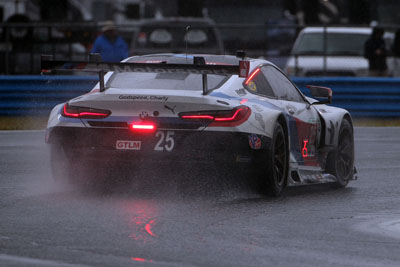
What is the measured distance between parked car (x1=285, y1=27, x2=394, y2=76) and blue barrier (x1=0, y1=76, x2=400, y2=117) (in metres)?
2.32

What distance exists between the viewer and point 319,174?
34.6 ft

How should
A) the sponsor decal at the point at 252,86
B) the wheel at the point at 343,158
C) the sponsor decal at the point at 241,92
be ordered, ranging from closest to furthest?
the sponsor decal at the point at 241,92 → the sponsor decal at the point at 252,86 → the wheel at the point at 343,158

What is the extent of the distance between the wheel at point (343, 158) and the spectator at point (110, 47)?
8817 mm

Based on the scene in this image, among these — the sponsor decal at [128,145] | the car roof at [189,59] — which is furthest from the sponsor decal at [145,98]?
the car roof at [189,59]

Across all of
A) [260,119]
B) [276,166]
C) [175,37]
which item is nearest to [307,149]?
[276,166]

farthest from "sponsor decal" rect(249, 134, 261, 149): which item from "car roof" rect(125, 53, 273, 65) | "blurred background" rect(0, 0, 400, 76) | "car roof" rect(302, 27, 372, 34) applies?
"car roof" rect(302, 27, 372, 34)

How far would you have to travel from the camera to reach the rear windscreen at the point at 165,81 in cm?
954

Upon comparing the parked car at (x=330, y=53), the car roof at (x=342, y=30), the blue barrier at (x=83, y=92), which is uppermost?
the car roof at (x=342, y=30)

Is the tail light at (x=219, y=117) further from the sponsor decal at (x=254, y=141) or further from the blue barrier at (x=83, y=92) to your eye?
the blue barrier at (x=83, y=92)

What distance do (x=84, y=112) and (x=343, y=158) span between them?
10.1ft

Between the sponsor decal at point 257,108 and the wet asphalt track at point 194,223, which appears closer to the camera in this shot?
the wet asphalt track at point 194,223

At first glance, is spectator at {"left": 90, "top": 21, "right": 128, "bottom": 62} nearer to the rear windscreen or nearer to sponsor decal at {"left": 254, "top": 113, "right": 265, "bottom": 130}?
the rear windscreen

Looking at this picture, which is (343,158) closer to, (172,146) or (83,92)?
(172,146)

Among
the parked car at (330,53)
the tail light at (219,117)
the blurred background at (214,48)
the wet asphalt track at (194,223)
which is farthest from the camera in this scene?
the parked car at (330,53)
